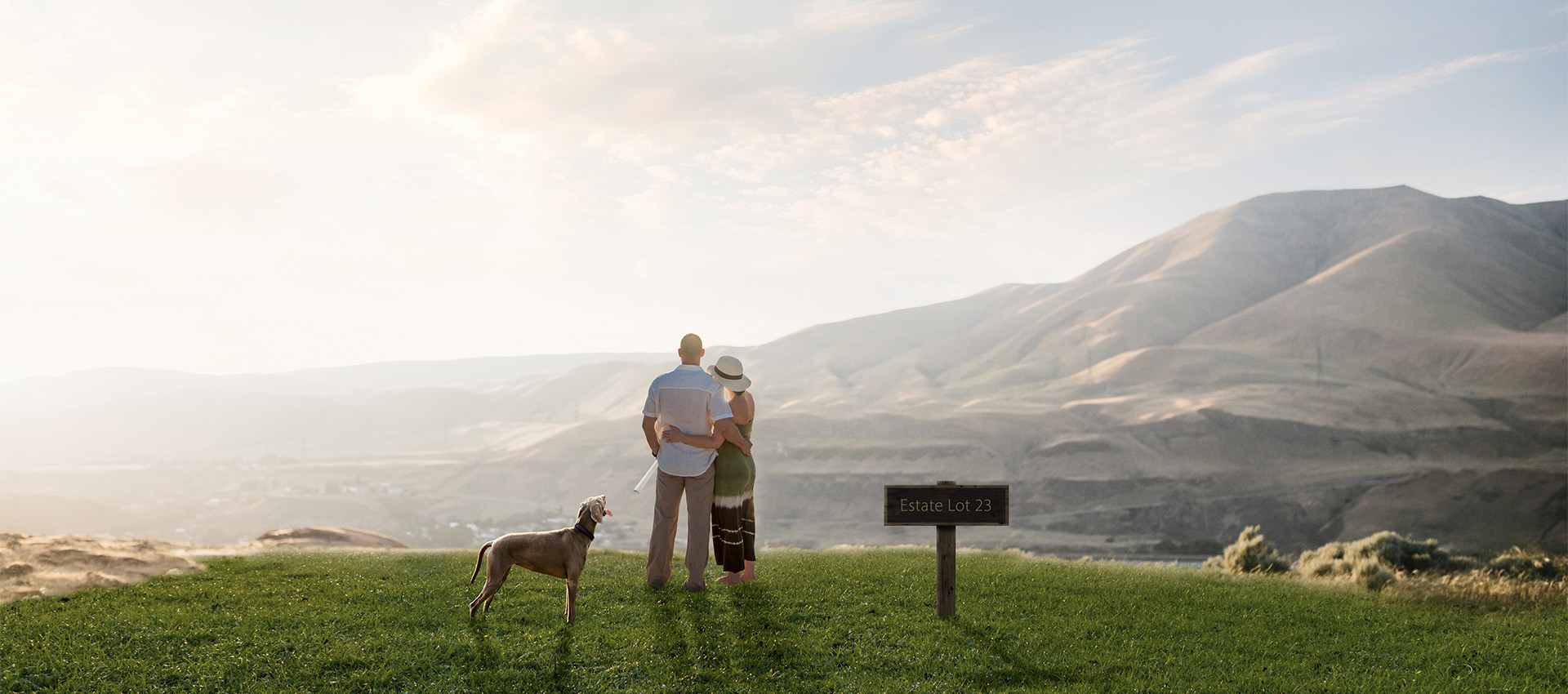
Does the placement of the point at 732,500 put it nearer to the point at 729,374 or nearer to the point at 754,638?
the point at 729,374

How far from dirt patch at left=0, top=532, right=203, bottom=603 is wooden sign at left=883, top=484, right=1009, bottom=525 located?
9939mm

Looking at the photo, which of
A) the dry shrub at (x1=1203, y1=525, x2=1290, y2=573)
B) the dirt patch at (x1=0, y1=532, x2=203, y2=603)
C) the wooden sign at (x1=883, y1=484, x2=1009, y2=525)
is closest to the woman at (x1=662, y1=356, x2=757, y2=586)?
the wooden sign at (x1=883, y1=484, x2=1009, y2=525)

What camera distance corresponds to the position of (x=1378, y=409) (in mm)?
112750

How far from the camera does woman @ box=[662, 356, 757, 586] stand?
10383 mm

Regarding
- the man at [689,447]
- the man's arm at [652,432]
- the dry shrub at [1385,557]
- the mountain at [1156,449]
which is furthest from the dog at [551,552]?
the mountain at [1156,449]

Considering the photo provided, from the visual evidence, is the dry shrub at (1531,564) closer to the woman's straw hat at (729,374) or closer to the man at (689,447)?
the woman's straw hat at (729,374)

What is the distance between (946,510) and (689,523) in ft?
10.9

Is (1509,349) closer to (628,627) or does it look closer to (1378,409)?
(1378,409)

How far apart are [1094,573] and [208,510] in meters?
165

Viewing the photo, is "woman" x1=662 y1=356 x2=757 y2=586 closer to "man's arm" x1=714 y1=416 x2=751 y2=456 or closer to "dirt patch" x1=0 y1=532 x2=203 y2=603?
"man's arm" x1=714 y1=416 x2=751 y2=456

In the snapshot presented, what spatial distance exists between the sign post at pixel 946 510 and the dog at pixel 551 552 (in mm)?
3434

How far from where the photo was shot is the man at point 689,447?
32.9ft

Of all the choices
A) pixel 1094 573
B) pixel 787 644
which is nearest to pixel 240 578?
pixel 787 644

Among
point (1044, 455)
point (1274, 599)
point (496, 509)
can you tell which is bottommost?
point (496, 509)
